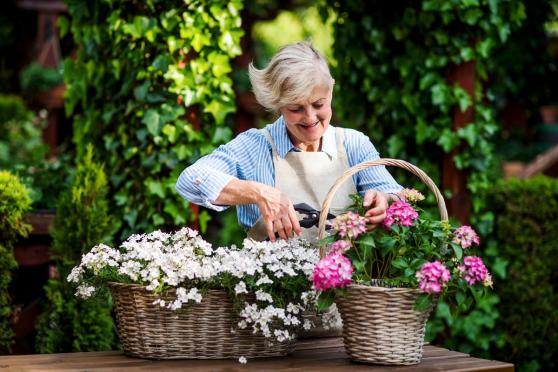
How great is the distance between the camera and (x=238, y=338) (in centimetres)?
270

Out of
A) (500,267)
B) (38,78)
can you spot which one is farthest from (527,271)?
(38,78)

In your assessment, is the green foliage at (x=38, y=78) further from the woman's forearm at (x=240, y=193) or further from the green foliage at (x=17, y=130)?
the woman's forearm at (x=240, y=193)

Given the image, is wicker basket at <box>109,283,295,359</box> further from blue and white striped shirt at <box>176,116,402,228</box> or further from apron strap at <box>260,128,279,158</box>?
apron strap at <box>260,128,279,158</box>

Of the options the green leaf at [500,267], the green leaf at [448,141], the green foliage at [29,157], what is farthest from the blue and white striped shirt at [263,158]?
the green leaf at [500,267]

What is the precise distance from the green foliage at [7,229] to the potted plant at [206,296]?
1392 millimetres

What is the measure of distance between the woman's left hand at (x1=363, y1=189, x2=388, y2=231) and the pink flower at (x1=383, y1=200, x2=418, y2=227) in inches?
1.2

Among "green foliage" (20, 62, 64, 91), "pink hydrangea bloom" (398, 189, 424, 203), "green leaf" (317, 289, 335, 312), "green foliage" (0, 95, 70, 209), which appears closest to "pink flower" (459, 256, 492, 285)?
"pink hydrangea bloom" (398, 189, 424, 203)

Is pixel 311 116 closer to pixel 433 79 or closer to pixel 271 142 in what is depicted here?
pixel 271 142

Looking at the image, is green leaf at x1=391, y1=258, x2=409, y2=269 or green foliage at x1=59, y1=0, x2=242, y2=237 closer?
green leaf at x1=391, y1=258, x2=409, y2=269

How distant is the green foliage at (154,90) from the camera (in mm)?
4281

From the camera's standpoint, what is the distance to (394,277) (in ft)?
8.74

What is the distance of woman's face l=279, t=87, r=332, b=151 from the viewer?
9.68ft

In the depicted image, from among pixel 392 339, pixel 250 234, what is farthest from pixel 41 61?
pixel 392 339

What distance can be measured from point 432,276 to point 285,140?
3.07 ft
